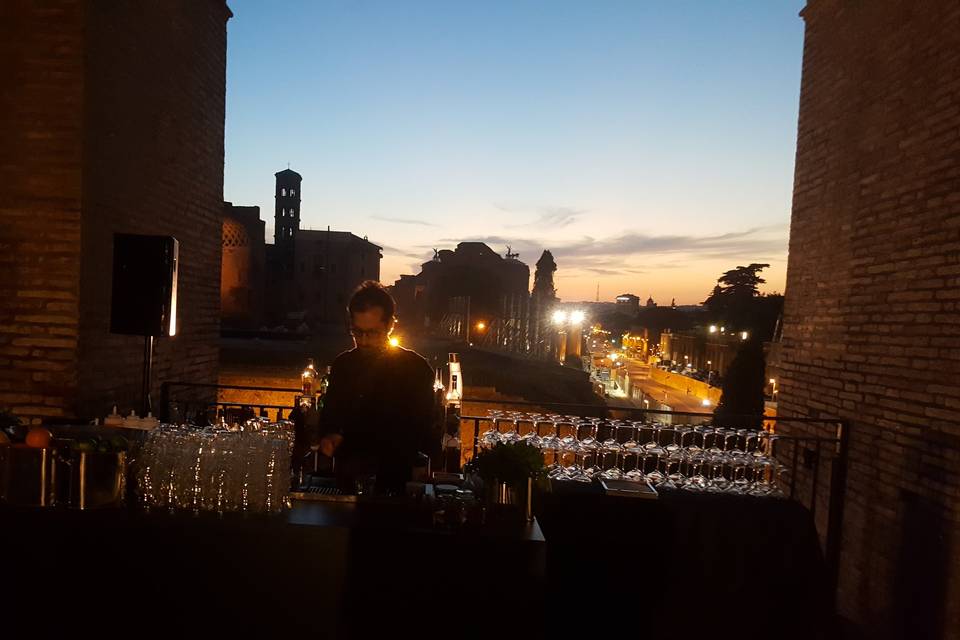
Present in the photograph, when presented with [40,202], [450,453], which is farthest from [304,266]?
[450,453]

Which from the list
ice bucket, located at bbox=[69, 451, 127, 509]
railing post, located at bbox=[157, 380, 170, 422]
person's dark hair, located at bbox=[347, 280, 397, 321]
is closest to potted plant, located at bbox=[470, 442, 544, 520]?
person's dark hair, located at bbox=[347, 280, 397, 321]

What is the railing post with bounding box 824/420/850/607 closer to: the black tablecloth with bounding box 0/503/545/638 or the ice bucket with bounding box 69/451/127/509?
the black tablecloth with bounding box 0/503/545/638

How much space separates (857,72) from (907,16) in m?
0.58

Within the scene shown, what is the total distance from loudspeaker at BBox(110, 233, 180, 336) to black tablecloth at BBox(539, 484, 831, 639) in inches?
126

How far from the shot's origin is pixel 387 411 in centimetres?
321

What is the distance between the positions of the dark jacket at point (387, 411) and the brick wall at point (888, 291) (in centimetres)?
358

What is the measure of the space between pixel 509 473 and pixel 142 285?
3.29 m

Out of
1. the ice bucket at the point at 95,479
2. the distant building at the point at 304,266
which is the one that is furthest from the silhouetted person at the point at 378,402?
the distant building at the point at 304,266

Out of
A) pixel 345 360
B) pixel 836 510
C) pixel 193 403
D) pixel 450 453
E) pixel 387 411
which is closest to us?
pixel 387 411

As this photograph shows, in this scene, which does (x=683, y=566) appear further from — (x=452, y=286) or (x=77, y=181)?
(x=452, y=286)

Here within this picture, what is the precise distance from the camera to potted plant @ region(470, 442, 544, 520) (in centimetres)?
271

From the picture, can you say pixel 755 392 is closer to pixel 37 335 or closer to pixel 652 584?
pixel 652 584

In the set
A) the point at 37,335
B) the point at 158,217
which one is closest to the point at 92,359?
the point at 37,335

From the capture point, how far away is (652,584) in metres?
3.19
